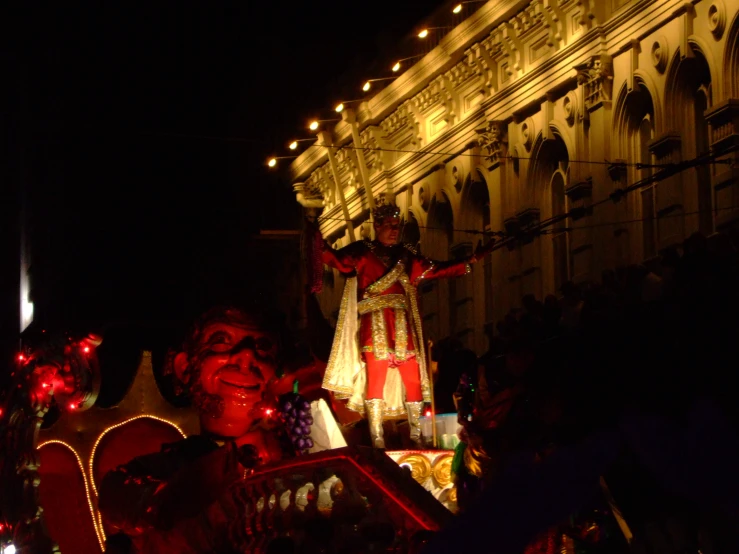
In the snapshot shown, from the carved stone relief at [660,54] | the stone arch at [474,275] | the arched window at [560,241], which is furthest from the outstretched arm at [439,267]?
the stone arch at [474,275]

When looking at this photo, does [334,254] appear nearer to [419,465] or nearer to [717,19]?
[419,465]

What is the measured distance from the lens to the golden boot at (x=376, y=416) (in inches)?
431

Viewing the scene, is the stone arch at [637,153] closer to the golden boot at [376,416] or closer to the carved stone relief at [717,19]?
the carved stone relief at [717,19]

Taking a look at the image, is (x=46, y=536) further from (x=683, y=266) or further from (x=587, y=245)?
(x=587, y=245)

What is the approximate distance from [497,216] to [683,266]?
1908 centimetres

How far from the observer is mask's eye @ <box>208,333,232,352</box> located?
5.75m

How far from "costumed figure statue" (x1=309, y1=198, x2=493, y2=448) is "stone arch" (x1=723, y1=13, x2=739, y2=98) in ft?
31.6

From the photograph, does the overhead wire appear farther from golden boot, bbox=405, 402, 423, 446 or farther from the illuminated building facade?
golden boot, bbox=405, 402, 423, 446

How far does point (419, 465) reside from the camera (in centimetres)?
946

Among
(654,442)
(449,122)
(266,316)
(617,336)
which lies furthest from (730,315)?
(449,122)

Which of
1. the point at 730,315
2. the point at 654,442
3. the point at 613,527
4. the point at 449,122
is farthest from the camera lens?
the point at 449,122

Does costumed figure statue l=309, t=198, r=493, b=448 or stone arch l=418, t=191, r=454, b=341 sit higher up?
stone arch l=418, t=191, r=454, b=341

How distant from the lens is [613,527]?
6.26 metres

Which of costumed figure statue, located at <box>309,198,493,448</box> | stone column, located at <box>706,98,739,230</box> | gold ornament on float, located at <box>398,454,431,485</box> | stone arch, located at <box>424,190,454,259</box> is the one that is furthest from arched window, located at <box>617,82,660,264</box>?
gold ornament on float, located at <box>398,454,431,485</box>
